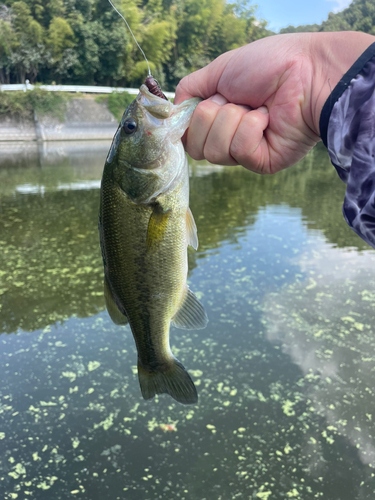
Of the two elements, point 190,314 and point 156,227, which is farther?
point 190,314

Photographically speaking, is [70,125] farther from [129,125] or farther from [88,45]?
[129,125]

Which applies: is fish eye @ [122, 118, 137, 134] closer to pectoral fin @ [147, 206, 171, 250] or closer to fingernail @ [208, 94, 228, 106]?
pectoral fin @ [147, 206, 171, 250]

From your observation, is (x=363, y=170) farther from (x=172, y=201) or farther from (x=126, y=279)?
(x=126, y=279)

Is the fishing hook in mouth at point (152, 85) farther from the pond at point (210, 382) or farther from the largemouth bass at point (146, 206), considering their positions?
the pond at point (210, 382)

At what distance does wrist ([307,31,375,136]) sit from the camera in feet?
4.85

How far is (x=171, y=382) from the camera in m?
1.80

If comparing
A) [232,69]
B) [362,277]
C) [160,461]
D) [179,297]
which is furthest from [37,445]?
[362,277]

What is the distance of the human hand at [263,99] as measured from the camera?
168 cm

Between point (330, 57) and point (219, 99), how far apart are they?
512mm

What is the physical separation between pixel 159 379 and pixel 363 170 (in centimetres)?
121

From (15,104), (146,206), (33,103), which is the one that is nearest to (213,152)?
(146,206)

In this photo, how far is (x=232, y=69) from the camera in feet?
5.99

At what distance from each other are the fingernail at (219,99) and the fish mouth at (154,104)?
36 centimetres

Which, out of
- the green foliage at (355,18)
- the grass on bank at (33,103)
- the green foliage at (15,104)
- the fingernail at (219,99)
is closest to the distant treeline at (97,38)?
the grass on bank at (33,103)
